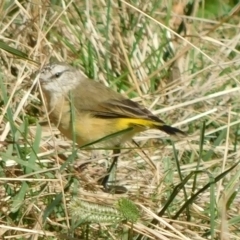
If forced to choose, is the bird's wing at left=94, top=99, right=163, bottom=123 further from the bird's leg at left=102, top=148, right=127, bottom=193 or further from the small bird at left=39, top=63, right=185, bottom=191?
the bird's leg at left=102, top=148, right=127, bottom=193

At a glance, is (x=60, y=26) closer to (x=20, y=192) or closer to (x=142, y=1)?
(x=142, y=1)

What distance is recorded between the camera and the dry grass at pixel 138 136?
3.39m

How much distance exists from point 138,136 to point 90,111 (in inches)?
16.6

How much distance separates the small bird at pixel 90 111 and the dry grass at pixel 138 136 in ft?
0.29

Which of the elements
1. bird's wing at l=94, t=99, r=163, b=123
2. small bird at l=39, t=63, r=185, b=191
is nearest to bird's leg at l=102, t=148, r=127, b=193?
small bird at l=39, t=63, r=185, b=191

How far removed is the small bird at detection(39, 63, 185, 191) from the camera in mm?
4277

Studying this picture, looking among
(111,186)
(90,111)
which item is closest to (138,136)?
(90,111)

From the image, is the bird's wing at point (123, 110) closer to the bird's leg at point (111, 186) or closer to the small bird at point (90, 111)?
the small bird at point (90, 111)

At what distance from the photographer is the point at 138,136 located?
480 cm

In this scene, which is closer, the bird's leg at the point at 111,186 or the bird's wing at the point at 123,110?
the bird's leg at the point at 111,186

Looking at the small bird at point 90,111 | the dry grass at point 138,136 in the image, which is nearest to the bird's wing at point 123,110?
the small bird at point 90,111

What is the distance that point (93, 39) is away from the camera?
203 inches

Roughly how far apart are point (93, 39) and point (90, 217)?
7.45 ft

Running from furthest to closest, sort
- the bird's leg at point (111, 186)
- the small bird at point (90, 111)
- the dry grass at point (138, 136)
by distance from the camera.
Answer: the small bird at point (90, 111)
the bird's leg at point (111, 186)
the dry grass at point (138, 136)
